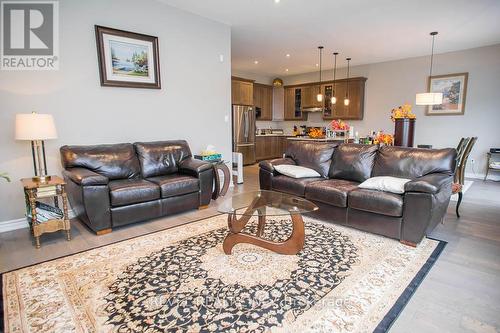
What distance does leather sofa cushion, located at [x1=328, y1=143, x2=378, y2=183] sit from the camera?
3.40 m

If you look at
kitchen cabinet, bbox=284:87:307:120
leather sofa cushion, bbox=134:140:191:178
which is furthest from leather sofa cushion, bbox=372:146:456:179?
kitchen cabinet, bbox=284:87:307:120

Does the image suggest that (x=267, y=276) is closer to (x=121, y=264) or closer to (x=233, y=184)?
(x=121, y=264)

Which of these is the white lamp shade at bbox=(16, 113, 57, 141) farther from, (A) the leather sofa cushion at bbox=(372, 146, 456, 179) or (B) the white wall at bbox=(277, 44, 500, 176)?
(B) the white wall at bbox=(277, 44, 500, 176)

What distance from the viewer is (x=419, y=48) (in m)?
5.91

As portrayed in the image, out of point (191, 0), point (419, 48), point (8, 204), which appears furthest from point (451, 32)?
point (8, 204)

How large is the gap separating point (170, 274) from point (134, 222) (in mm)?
1305

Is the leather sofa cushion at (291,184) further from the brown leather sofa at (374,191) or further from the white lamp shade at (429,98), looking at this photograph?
the white lamp shade at (429,98)

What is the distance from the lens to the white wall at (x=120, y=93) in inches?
119

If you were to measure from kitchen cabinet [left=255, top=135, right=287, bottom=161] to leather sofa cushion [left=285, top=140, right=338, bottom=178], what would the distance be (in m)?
4.40

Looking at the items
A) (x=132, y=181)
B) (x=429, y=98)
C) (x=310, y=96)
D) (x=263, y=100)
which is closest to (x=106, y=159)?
(x=132, y=181)

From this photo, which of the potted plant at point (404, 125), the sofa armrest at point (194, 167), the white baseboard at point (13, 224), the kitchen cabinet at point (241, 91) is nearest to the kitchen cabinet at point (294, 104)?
the kitchen cabinet at point (241, 91)

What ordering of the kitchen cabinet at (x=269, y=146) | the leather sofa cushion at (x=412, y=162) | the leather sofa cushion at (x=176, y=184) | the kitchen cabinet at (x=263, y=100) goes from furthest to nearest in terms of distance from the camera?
the kitchen cabinet at (x=263, y=100) < the kitchen cabinet at (x=269, y=146) < the leather sofa cushion at (x=176, y=184) < the leather sofa cushion at (x=412, y=162)

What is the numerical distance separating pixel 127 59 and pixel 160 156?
1377 millimetres

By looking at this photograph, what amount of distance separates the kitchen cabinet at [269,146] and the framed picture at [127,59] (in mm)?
4911
